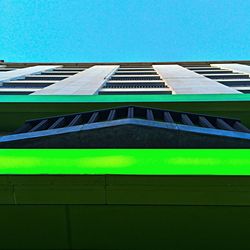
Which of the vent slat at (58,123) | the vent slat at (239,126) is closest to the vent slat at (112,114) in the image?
the vent slat at (58,123)

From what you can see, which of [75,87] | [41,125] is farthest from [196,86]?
[41,125]

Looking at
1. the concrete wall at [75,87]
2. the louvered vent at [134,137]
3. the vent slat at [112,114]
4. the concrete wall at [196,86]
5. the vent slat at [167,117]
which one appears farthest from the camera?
the concrete wall at [75,87]

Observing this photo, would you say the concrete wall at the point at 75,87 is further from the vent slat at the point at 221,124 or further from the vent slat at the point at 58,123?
the vent slat at the point at 221,124

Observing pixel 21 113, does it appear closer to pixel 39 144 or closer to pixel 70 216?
pixel 39 144

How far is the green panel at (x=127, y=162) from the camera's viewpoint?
9.39 feet

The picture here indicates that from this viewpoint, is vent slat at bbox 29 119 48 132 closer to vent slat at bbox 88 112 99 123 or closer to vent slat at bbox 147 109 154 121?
vent slat at bbox 88 112 99 123

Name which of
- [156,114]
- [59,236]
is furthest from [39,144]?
[156,114]

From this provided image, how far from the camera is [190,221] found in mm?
3121

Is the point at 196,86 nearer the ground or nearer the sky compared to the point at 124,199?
nearer the sky

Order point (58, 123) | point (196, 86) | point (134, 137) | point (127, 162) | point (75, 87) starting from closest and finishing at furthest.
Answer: point (127, 162), point (134, 137), point (58, 123), point (196, 86), point (75, 87)

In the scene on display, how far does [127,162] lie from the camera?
3.10 m

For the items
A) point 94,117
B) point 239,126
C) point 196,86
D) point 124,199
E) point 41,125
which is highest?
point 196,86

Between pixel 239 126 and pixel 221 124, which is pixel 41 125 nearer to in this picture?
pixel 221 124

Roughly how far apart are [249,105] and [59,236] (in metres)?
5.59
